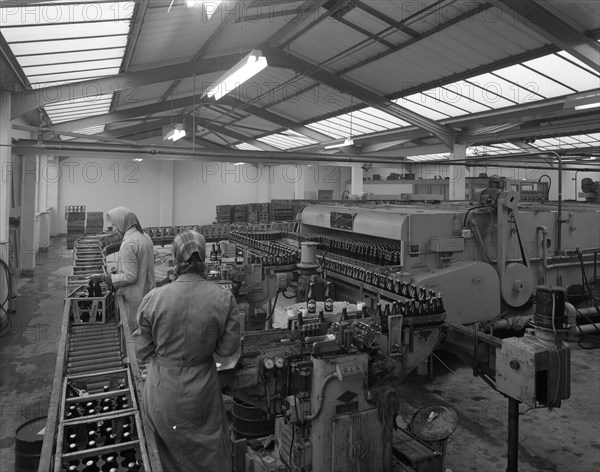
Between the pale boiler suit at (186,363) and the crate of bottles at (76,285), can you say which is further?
the crate of bottles at (76,285)

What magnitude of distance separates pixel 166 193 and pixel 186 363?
16291 millimetres

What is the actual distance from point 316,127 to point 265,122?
1.83 meters

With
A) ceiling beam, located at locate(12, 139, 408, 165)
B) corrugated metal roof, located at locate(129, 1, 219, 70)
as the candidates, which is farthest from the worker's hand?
ceiling beam, located at locate(12, 139, 408, 165)

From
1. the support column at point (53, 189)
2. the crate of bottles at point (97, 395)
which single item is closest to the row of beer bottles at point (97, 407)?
the crate of bottles at point (97, 395)

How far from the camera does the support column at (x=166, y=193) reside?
17453mm

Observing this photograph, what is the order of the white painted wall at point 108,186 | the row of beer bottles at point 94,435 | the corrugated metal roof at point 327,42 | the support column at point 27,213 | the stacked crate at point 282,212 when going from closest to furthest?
the row of beer bottles at point 94,435
the corrugated metal roof at point 327,42
the stacked crate at point 282,212
the support column at point 27,213
the white painted wall at point 108,186

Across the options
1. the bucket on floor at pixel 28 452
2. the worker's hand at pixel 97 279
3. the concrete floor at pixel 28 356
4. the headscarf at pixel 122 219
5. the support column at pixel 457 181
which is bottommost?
the concrete floor at pixel 28 356

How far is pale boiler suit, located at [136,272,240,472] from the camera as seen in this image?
1992mm

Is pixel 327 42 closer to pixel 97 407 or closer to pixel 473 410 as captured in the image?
pixel 473 410

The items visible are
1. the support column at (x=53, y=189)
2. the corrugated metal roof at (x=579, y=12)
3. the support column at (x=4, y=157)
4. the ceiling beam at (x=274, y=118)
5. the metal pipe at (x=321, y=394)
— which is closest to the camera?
the metal pipe at (x=321, y=394)

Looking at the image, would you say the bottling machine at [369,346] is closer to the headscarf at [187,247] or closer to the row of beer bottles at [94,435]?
the row of beer bottles at [94,435]

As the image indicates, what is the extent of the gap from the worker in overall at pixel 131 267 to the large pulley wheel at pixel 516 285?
3378 mm

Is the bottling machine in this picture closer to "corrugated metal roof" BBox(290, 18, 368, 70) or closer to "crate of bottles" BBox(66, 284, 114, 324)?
"crate of bottles" BBox(66, 284, 114, 324)

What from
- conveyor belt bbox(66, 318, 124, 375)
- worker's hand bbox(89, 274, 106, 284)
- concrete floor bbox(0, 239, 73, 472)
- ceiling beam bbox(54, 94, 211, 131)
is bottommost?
concrete floor bbox(0, 239, 73, 472)
